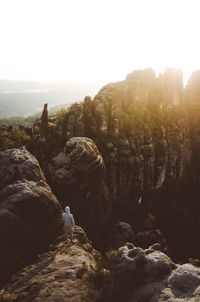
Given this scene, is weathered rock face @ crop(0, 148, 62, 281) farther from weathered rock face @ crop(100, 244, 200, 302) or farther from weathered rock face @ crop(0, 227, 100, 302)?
weathered rock face @ crop(100, 244, 200, 302)

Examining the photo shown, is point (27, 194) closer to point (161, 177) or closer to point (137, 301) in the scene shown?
point (137, 301)

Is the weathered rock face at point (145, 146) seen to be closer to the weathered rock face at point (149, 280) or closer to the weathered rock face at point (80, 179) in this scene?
the weathered rock face at point (80, 179)

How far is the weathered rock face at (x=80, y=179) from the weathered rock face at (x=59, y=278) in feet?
83.8

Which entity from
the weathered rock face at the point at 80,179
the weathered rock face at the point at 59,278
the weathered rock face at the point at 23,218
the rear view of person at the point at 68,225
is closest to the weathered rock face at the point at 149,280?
→ the weathered rock face at the point at 59,278

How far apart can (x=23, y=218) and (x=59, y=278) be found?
8.55 meters

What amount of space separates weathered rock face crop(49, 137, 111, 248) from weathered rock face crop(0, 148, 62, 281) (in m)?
18.7

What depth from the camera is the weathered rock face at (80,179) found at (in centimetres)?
5947

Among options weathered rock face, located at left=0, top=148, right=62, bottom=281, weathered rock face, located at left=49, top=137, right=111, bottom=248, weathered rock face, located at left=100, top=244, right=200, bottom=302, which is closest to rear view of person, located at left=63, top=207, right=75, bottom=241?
weathered rock face, located at left=0, top=148, right=62, bottom=281

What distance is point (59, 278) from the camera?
90.2ft

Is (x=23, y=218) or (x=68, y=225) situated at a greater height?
(x=23, y=218)

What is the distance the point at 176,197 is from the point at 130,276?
8692 cm

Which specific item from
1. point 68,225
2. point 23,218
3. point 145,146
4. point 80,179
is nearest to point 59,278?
point 68,225

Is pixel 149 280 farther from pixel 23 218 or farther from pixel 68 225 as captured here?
pixel 23 218

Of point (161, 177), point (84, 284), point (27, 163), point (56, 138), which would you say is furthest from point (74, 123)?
point (84, 284)
